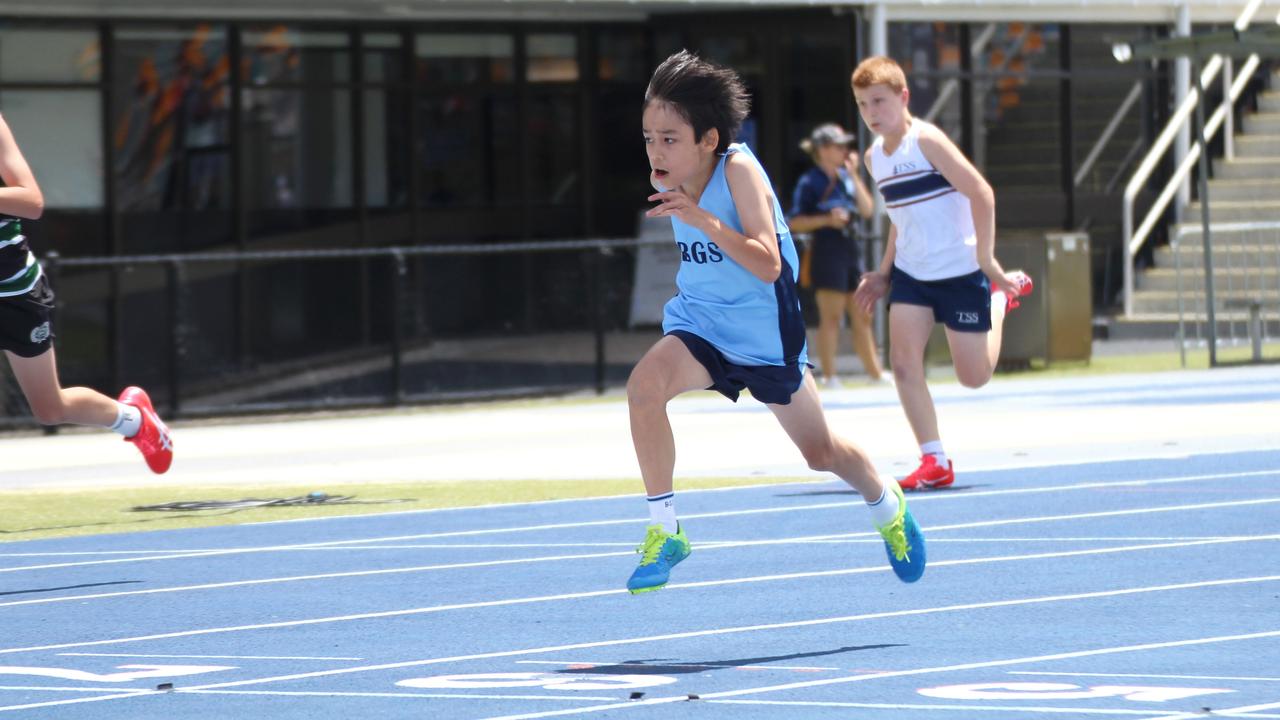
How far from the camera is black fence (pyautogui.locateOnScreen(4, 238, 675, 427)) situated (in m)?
18.2

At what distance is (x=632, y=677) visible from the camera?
6.81 meters

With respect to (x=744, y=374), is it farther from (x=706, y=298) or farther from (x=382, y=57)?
(x=382, y=57)

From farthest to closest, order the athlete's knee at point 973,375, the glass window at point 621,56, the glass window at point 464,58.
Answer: the glass window at point 621,56
the glass window at point 464,58
the athlete's knee at point 973,375

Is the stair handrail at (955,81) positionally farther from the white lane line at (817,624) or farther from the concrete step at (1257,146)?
the white lane line at (817,624)

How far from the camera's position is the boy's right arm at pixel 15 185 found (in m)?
9.20

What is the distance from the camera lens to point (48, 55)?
76.2 feet

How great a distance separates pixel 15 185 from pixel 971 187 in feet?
14.6

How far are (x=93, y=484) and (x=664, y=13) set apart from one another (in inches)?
511

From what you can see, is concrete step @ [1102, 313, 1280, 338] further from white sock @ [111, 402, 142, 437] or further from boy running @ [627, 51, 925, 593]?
boy running @ [627, 51, 925, 593]

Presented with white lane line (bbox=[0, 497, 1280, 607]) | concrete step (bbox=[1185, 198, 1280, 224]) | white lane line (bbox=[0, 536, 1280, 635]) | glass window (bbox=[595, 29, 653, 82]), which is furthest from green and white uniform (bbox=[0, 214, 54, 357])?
concrete step (bbox=[1185, 198, 1280, 224])

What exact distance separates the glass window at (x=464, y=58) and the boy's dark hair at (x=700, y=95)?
58.8 ft

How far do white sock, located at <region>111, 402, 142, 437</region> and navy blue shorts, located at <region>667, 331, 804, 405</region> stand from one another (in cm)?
397

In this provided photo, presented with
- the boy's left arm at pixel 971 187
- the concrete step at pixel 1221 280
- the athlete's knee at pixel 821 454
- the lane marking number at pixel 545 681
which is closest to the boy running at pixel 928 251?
the boy's left arm at pixel 971 187

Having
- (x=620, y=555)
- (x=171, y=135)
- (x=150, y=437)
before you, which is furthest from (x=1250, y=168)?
(x=620, y=555)
